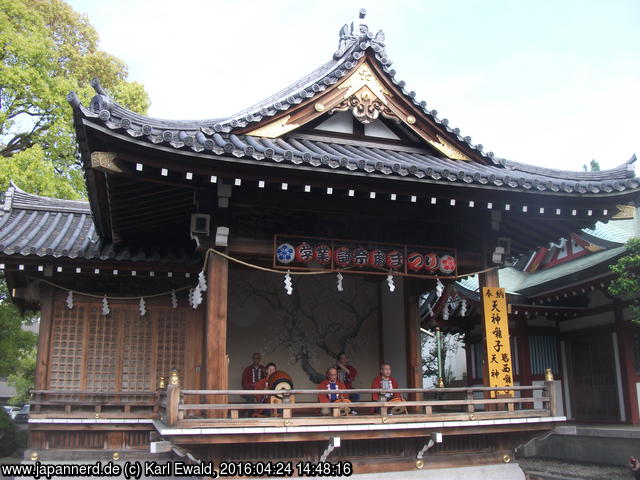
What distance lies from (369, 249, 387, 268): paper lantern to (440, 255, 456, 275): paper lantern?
1.08 meters

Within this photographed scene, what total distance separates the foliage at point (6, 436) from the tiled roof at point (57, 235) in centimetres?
641

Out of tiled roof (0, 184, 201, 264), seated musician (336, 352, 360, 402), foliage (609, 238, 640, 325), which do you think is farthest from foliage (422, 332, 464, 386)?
tiled roof (0, 184, 201, 264)

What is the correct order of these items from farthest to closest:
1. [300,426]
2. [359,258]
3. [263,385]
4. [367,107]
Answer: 1. [263,385]
2. [367,107]
3. [359,258]
4. [300,426]

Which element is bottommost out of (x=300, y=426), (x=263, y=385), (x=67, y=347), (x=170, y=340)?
(x=300, y=426)

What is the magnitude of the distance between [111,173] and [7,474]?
30.0 ft

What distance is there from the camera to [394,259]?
32.0 feet

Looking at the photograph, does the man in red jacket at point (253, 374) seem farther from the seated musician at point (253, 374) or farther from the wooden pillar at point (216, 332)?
the wooden pillar at point (216, 332)

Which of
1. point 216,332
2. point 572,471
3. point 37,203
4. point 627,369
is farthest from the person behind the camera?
point 627,369

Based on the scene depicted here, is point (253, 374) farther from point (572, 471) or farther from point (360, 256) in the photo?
point (572, 471)

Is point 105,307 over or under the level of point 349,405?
over

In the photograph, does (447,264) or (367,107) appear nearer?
(447,264)

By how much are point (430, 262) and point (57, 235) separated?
7639mm

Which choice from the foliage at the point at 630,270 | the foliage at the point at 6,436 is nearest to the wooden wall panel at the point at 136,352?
the foliage at the point at 6,436

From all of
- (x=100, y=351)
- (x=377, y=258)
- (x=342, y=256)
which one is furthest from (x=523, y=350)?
(x=100, y=351)
